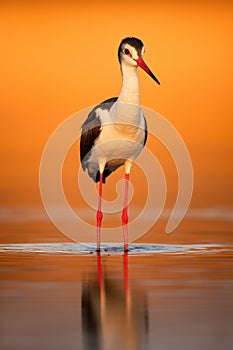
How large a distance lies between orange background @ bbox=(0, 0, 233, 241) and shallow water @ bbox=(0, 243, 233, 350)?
4.95 m

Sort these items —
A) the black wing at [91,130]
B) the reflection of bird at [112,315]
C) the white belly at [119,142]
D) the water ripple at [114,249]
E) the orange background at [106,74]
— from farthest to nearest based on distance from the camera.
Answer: the orange background at [106,74] < the black wing at [91,130] < the white belly at [119,142] < the water ripple at [114,249] < the reflection of bird at [112,315]

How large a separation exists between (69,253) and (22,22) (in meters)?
28.2

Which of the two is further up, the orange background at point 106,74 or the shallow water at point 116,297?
the orange background at point 106,74

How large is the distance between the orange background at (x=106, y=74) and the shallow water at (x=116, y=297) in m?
4.95

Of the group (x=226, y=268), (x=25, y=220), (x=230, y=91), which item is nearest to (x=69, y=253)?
(x=226, y=268)

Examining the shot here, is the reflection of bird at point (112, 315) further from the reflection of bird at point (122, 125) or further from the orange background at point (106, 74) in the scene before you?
the orange background at point (106, 74)

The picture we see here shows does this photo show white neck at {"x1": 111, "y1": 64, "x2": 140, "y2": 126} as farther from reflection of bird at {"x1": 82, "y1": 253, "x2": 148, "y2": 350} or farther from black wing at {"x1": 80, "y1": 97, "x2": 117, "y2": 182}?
reflection of bird at {"x1": 82, "y1": 253, "x2": 148, "y2": 350}

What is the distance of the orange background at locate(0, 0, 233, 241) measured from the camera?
869 inches

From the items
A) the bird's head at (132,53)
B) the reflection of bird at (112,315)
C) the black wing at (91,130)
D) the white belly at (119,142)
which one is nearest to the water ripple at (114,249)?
the white belly at (119,142)

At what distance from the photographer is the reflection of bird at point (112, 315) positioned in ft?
26.1

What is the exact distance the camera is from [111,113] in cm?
1464

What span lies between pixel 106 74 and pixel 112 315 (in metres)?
24.4

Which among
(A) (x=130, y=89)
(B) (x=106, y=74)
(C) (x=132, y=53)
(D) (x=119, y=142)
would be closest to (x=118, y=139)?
(D) (x=119, y=142)

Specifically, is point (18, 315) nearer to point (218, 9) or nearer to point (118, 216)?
point (118, 216)
